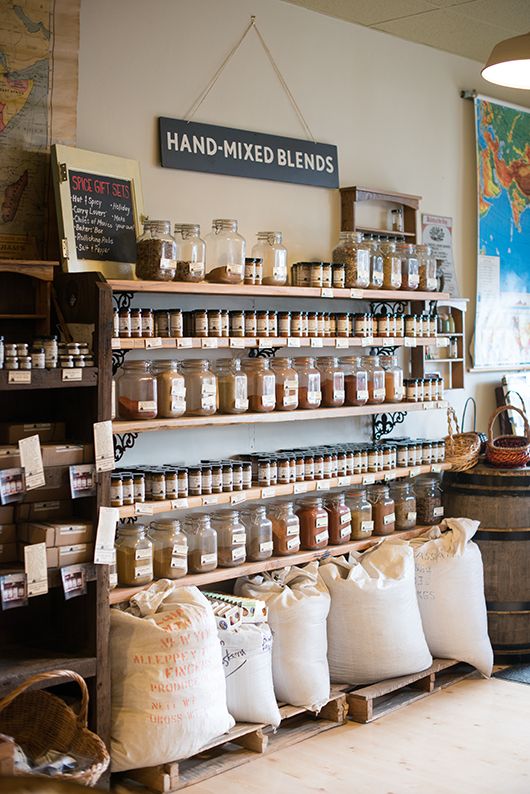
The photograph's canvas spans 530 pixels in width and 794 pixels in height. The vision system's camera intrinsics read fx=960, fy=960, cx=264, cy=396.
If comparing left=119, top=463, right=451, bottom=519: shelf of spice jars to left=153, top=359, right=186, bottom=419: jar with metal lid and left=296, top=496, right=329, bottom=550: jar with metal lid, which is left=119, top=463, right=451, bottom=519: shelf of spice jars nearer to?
left=296, top=496, right=329, bottom=550: jar with metal lid

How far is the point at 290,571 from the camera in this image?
162 inches

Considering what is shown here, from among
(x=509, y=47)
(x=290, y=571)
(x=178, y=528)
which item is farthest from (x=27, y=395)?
(x=509, y=47)

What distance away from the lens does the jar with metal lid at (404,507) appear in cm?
477

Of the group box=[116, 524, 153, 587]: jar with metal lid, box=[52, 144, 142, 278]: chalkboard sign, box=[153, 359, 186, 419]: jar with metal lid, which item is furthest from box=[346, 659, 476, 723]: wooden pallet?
box=[52, 144, 142, 278]: chalkboard sign

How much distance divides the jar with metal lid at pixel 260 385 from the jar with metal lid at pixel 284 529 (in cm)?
47

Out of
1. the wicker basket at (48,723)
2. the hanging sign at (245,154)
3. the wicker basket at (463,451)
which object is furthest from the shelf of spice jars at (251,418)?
the hanging sign at (245,154)

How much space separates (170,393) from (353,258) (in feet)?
4.29

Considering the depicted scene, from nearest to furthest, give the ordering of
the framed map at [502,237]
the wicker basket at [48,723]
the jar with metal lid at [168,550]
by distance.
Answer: the wicker basket at [48,723], the jar with metal lid at [168,550], the framed map at [502,237]

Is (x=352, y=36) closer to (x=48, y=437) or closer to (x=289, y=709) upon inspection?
(x=48, y=437)

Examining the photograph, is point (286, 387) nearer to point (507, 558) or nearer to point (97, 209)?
point (97, 209)

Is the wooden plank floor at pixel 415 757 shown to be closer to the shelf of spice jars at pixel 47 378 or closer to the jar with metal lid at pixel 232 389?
the jar with metal lid at pixel 232 389

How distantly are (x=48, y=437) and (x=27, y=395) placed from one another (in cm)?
25

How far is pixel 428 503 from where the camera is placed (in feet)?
16.0

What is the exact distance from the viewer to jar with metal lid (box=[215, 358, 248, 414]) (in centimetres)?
389
